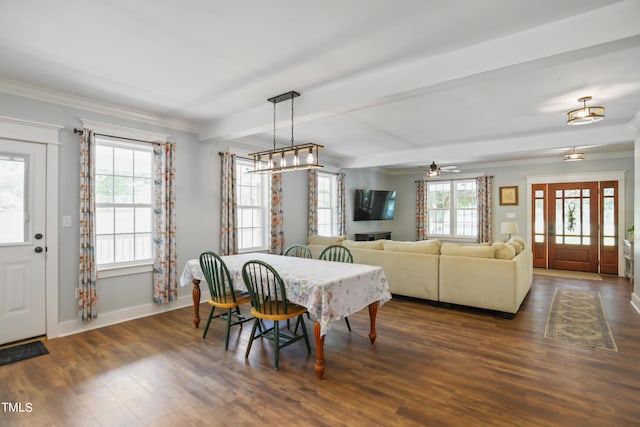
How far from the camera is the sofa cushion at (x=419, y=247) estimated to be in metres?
4.78

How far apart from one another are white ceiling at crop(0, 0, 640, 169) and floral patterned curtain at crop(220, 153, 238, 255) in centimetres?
65

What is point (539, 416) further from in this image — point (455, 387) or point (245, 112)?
point (245, 112)

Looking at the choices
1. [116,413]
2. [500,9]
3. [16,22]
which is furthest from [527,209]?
[16,22]

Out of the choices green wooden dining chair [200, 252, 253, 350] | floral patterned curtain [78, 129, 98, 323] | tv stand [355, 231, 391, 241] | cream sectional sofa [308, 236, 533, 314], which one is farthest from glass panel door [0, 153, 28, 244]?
tv stand [355, 231, 391, 241]

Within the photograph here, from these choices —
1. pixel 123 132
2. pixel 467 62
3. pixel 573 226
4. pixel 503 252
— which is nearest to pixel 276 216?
pixel 123 132

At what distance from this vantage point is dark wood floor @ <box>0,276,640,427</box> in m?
2.19

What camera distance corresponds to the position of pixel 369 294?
320 centimetres

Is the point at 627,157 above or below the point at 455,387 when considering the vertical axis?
above

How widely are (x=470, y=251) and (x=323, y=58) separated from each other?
3.19 m

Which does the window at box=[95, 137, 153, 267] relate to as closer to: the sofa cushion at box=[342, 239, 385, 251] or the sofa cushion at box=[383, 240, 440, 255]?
the sofa cushion at box=[342, 239, 385, 251]

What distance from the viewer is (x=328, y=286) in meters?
2.72

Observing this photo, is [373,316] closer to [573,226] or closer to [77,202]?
[77,202]

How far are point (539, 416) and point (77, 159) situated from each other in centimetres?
493

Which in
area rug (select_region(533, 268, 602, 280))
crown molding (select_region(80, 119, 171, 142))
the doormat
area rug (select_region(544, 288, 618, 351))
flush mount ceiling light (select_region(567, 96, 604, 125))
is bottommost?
the doormat
